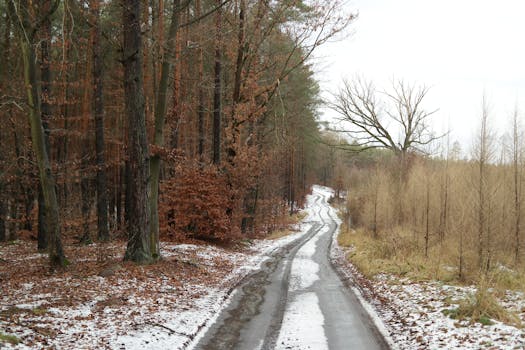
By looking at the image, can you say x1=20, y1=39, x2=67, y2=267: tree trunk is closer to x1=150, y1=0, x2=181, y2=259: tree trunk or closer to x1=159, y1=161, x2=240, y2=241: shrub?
x1=150, y1=0, x2=181, y2=259: tree trunk

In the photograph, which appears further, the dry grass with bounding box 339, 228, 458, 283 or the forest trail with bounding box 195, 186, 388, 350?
the dry grass with bounding box 339, 228, 458, 283

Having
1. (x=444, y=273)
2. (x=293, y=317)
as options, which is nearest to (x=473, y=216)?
(x=444, y=273)

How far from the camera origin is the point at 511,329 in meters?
6.63

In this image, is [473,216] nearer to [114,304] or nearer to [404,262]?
[404,262]

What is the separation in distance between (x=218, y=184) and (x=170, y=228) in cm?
299

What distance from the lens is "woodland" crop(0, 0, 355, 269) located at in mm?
11312

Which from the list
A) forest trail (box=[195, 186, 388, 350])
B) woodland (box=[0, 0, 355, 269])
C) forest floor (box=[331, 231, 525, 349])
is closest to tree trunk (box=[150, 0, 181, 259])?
woodland (box=[0, 0, 355, 269])

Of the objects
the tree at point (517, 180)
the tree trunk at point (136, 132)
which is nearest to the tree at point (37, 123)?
the tree trunk at point (136, 132)

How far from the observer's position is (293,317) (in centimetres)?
841

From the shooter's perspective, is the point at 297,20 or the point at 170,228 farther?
the point at 297,20

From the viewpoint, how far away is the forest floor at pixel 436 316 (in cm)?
652

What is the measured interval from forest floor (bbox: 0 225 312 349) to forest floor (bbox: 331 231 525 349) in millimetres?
3533

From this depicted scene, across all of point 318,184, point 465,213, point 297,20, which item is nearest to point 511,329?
point 465,213

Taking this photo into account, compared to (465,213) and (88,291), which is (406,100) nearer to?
(465,213)
